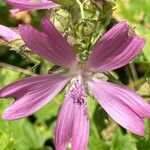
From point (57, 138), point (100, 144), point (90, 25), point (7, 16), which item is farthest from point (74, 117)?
point (7, 16)

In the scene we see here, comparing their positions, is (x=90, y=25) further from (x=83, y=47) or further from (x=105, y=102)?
(x=105, y=102)

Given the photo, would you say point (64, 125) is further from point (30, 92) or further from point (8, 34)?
point (8, 34)

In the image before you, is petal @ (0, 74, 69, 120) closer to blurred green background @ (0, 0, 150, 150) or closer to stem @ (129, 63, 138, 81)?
blurred green background @ (0, 0, 150, 150)

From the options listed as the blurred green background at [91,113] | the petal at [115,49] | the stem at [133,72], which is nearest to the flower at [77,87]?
the petal at [115,49]

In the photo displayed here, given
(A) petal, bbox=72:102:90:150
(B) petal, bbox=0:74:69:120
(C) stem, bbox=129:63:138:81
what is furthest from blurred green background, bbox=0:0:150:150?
(B) petal, bbox=0:74:69:120

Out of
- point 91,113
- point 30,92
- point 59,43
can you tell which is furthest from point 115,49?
point 91,113

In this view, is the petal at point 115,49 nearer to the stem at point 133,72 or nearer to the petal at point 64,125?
the petal at point 64,125
